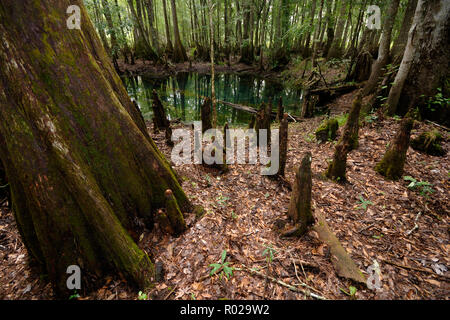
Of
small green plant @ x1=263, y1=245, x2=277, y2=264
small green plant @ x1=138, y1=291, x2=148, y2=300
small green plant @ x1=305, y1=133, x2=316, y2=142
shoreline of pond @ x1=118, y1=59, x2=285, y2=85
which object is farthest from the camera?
shoreline of pond @ x1=118, y1=59, x2=285, y2=85

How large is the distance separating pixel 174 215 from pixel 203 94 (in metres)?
15.3

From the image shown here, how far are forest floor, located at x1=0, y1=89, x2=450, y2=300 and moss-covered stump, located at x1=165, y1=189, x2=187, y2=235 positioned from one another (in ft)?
0.42

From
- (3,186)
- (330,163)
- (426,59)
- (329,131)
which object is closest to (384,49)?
(426,59)

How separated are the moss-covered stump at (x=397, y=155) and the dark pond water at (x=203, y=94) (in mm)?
7041

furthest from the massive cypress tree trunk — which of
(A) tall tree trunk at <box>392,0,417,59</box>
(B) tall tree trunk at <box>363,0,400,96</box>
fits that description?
(A) tall tree trunk at <box>392,0,417,59</box>

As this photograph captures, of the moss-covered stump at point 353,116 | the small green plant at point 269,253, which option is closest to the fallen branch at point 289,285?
the small green plant at point 269,253

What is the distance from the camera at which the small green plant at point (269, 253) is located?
2.89 metres

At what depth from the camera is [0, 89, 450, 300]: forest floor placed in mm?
2455

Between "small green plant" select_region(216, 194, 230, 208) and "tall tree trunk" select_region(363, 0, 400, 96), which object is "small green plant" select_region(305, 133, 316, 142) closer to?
"tall tree trunk" select_region(363, 0, 400, 96)

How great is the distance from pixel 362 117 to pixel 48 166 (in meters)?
8.30

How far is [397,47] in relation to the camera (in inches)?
332

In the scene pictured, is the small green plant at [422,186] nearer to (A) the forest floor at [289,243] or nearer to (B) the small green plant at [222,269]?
(A) the forest floor at [289,243]
